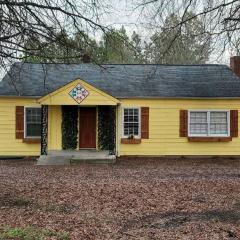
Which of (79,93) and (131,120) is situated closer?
(79,93)

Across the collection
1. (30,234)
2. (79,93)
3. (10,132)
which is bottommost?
(30,234)

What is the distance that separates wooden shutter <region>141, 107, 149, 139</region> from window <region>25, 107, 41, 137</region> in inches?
180

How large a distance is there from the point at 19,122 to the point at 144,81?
19.7 feet

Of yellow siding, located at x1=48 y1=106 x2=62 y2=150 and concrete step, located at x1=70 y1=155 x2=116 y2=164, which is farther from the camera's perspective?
yellow siding, located at x1=48 y1=106 x2=62 y2=150

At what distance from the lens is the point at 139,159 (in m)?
20.8

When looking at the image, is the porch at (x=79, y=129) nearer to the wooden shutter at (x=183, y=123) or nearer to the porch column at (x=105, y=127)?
the porch column at (x=105, y=127)

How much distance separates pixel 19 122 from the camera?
828 inches

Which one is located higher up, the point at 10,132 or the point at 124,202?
the point at 10,132

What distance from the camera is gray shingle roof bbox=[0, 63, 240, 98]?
70.2 feet

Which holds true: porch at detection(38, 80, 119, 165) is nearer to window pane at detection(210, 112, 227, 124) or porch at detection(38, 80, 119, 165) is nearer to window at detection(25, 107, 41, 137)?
window at detection(25, 107, 41, 137)

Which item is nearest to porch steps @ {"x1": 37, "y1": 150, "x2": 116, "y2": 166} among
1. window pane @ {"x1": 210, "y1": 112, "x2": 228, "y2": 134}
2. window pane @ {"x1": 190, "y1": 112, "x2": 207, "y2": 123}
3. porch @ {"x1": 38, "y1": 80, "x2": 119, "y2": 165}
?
porch @ {"x1": 38, "y1": 80, "x2": 119, "y2": 165}

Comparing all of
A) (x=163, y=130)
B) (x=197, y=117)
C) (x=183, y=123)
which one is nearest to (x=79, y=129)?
(x=163, y=130)

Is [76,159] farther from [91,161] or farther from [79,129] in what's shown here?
[79,129]

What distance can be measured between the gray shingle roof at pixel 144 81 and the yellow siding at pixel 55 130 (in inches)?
45.5
